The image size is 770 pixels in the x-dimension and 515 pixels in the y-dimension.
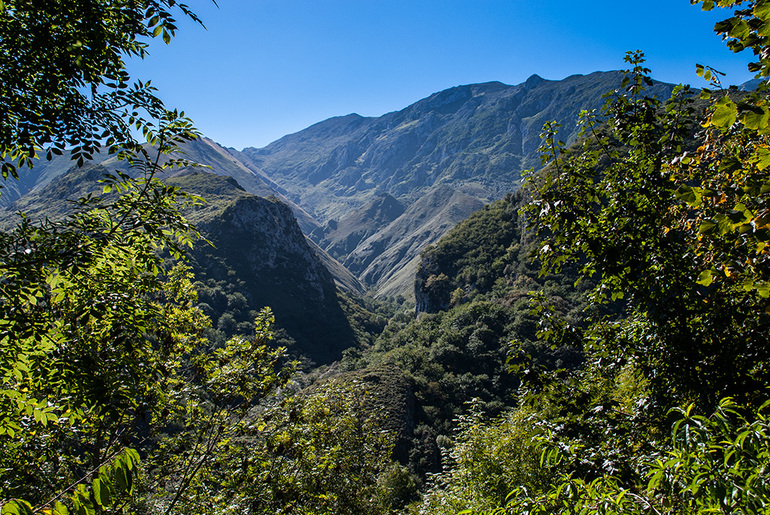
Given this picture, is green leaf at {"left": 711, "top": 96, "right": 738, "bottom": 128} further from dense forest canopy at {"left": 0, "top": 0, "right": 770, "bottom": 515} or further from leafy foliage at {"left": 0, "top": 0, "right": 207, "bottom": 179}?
leafy foliage at {"left": 0, "top": 0, "right": 207, "bottom": 179}

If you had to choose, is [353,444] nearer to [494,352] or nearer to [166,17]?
[166,17]

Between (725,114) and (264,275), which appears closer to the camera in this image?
(725,114)

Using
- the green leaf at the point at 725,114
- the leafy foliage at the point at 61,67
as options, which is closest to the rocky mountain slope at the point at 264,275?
the leafy foliage at the point at 61,67

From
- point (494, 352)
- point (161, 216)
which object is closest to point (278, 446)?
point (161, 216)

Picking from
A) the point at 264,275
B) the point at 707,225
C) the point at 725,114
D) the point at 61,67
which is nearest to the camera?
the point at 725,114

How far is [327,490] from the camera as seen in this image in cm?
920

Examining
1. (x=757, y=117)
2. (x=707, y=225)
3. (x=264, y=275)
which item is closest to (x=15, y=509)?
(x=707, y=225)

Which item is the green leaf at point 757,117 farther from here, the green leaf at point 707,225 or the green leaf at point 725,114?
the green leaf at point 707,225

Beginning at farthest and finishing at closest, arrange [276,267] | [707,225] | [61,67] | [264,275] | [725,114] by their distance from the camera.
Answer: [276,267] → [264,275] → [61,67] → [707,225] → [725,114]

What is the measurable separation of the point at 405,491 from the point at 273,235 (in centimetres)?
11563

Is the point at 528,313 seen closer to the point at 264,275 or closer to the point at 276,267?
the point at 264,275

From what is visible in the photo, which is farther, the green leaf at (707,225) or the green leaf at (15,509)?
the green leaf at (707,225)

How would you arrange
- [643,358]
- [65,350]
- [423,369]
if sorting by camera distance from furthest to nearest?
[423,369], [643,358], [65,350]

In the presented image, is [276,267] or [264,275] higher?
→ [276,267]
